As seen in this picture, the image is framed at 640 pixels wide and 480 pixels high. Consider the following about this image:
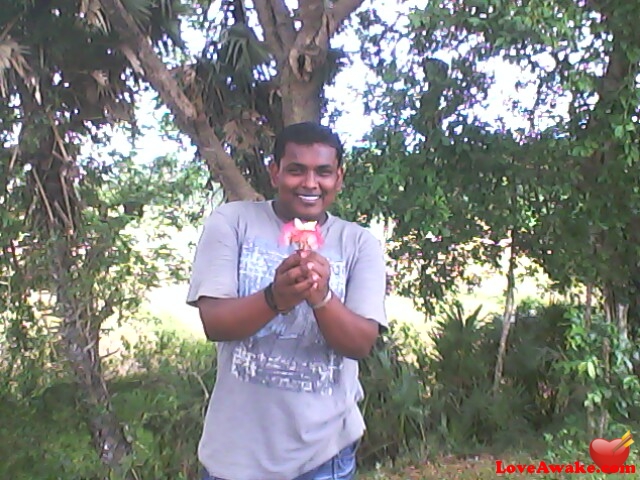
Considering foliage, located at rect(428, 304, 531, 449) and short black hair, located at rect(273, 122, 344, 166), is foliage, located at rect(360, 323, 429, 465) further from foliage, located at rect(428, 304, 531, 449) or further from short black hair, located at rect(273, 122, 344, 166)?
short black hair, located at rect(273, 122, 344, 166)

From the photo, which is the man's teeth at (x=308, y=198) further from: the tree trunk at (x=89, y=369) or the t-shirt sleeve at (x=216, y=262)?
the tree trunk at (x=89, y=369)

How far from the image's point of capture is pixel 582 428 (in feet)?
13.8

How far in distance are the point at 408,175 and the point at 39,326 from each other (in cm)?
282

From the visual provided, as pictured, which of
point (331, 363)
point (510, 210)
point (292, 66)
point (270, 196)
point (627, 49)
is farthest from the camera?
point (270, 196)

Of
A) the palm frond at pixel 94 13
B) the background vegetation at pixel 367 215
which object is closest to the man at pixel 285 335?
the background vegetation at pixel 367 215

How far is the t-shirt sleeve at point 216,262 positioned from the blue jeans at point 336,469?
1.56 feet

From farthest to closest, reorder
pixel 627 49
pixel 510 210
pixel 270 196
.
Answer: pixel 270 196 → pixel 510 210 → pixel 627 49

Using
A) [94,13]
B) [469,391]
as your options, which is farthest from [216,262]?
[469,391]

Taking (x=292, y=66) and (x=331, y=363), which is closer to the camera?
(x=331, y=363)

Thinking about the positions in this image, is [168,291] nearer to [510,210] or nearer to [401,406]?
[401,406]

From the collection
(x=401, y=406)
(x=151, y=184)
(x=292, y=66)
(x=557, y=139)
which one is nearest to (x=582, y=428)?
(x=401, y=406)

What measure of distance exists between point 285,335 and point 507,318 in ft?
11.4

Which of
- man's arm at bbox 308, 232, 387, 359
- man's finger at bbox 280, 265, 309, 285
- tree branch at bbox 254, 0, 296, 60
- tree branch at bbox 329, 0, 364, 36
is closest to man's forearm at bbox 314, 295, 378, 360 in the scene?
man's arm at bbox 308, 232, 387, 359

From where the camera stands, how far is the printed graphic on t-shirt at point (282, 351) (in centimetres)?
154
